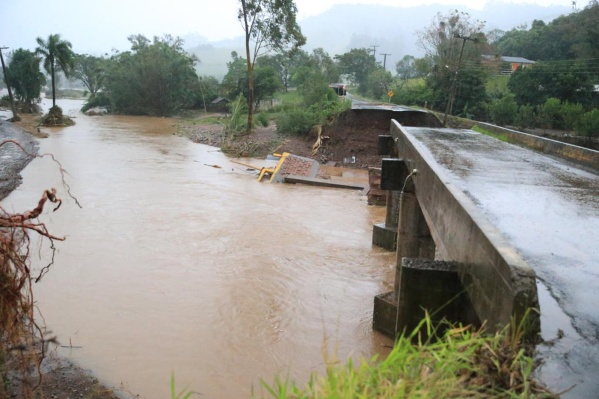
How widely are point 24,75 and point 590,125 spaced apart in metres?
46.6

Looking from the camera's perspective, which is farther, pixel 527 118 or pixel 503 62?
pixel 503 62

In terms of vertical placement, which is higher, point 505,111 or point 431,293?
point 505,111

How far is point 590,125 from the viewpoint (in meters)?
24.2

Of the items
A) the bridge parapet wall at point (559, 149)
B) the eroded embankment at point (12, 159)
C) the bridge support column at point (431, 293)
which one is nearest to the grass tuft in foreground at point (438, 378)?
the bridge support column at point (431, 293)

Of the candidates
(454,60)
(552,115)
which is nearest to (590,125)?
(552,115)

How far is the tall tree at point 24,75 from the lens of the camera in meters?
45.9

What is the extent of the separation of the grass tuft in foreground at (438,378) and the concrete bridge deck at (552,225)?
1.48ft

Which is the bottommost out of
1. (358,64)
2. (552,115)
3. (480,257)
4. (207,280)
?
(207,280)

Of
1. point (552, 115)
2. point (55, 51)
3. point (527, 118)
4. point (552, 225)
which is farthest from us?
point (55, 51)

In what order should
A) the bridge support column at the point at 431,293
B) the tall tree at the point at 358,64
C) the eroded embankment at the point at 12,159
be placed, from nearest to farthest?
the bridge support column at the point at 431,293, the eroded embankment at the point at 12,159, the tall tree at the point at 358,64

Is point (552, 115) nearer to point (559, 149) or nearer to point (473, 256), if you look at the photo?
point (559, 149)

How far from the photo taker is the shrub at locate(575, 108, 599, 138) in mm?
24061

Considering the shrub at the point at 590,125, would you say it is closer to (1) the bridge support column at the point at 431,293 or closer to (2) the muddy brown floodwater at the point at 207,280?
(2) the muddy brown floodwater at the point at 207,280

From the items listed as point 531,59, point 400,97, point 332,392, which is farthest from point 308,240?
point 531,59
